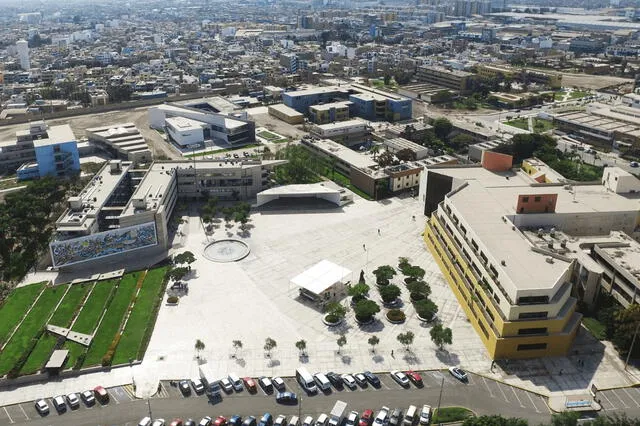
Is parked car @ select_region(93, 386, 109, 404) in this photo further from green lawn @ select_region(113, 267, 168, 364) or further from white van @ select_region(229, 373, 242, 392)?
white van @ select_region(229, 373, 242, 392)

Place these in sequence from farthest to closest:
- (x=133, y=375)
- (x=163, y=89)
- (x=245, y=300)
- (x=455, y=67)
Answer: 1. (x=455, y=67)
2. (x=163, y=89)
3. (x=245, y=300)
4. (x=133, y=375)

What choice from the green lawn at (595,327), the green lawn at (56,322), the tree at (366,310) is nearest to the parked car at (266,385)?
the tree at (366,310)

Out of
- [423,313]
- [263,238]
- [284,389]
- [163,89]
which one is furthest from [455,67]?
[284,389]

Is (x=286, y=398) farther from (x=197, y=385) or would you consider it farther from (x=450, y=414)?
(x=450, y=414)

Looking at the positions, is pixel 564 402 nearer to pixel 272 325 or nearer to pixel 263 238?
pixel 272 325

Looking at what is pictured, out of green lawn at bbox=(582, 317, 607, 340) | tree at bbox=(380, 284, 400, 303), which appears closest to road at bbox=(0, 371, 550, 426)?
tree at bbox=(380, 284, 400, 303)

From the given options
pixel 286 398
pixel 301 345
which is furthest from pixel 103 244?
pixel 286 398
